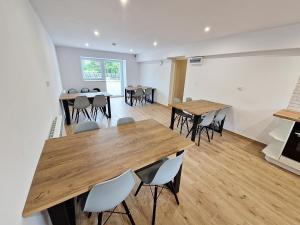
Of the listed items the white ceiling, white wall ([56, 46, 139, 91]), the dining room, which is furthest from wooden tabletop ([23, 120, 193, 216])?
white wall ([56, 46, 139, 91])

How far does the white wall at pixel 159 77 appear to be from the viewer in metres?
5.78

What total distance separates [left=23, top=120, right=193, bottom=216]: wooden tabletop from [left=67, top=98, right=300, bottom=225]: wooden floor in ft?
2.70

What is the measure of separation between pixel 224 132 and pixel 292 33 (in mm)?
2465

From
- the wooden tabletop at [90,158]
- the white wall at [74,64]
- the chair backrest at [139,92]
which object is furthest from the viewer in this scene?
the chair backrest at [139,92]

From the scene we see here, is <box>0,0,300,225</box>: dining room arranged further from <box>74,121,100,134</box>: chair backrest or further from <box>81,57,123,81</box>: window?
<box>81,57,123,81</box>: window

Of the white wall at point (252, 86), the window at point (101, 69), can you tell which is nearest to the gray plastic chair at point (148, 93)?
the window at point (101, 69)

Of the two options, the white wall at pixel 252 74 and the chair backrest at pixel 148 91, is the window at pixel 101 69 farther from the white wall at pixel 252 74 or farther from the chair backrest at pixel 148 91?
the white wall at pixel 252 74

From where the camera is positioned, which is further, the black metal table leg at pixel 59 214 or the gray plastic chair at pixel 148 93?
the gray plastic chair at pixel 148 93

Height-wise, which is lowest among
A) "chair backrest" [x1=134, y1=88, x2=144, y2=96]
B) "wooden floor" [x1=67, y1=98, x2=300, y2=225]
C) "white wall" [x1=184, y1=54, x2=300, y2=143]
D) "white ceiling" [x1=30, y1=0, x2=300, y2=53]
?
→ "wooden floor" [x1=67, y1=98, x2=300, y2=225]

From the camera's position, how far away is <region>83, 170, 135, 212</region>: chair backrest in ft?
3.02

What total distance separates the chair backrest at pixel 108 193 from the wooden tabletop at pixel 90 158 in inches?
3.0

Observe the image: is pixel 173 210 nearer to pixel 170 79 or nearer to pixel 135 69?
pixel 170 79

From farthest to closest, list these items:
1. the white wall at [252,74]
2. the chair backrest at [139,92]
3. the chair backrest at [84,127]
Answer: the chair backrest at [139,92]
the white wall at [252,74]
the chair backrest at [84,127]

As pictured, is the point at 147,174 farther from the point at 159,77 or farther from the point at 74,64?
the point at 74,64
